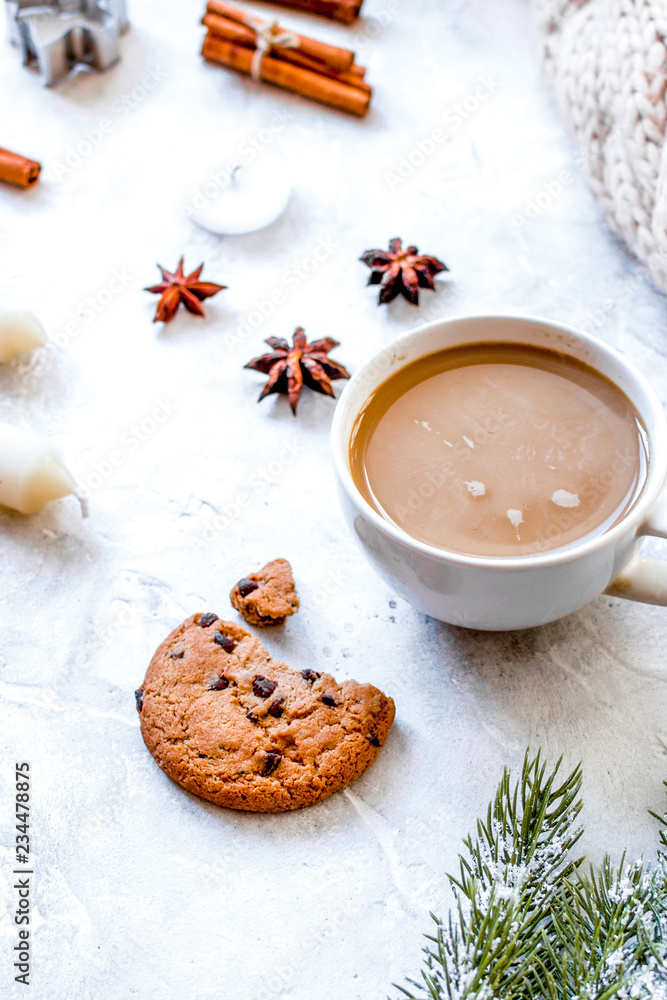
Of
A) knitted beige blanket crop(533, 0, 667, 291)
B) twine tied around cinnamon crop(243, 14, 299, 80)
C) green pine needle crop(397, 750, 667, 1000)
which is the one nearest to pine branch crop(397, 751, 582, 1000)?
green pine needle crop(397, 750, 667, 1000)

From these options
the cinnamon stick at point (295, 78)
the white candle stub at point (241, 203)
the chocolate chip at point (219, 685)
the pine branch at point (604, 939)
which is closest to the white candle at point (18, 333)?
the white candle stub at point (241, 203)

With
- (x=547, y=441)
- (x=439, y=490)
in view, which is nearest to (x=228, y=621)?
(x=439, y=490)

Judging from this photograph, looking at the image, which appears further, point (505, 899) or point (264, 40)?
point (264, 40)

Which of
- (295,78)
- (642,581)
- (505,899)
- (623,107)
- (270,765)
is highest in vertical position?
(623,107)

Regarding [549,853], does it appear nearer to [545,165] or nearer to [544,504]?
[544,504]

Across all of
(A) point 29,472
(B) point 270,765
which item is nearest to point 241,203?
(A) point 29,472

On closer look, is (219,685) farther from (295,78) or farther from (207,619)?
(295,78)

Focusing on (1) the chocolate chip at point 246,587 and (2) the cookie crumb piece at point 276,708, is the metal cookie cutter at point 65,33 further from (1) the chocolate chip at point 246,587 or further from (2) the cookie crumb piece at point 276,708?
(2) the cookie crumb piece at point 276,708
